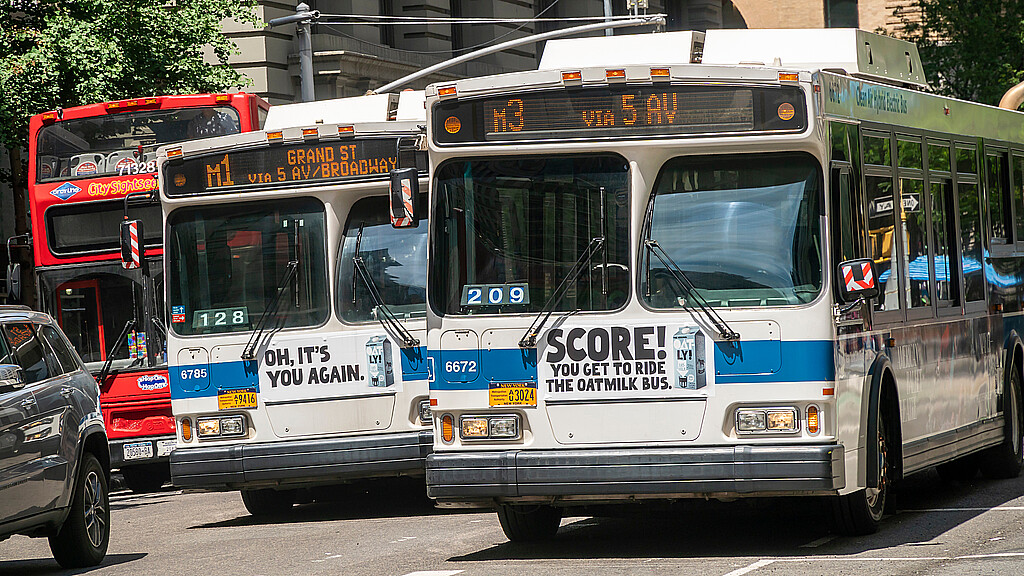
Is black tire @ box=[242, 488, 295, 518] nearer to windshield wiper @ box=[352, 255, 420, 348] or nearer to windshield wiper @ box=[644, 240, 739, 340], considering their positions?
windshield wiper @ box=[352, 255, 420, 348]

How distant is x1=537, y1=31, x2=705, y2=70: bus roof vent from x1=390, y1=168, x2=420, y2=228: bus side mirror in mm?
1473

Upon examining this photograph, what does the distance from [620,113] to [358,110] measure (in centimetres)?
511

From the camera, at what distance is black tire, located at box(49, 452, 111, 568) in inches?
430

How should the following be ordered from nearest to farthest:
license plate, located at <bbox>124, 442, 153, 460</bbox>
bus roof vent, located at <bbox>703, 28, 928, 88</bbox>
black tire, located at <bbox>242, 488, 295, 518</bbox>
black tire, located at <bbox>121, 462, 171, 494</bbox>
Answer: bus roof vent, located at <bbox>703, 28, 928, 88</bbox> → black tire, located at <bbox>242, 488, 295, 518</bbox> → license plate, located at <bbox>124, 442, 153, 460</bbox> → black tire, located at <bbox>121, 462, 171, 494</bbox>

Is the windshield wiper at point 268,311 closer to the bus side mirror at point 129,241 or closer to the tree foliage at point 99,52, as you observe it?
the bus side mirror at point 129,241

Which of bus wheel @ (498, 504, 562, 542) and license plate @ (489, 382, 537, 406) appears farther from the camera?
bus wheel @ (498, 504, 562, 542)

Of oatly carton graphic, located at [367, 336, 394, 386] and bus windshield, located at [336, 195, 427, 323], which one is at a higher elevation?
bus windshield, located at [336, 195, 427, 323]

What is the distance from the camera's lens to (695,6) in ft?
178

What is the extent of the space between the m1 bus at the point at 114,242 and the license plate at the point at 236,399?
4.22 metres

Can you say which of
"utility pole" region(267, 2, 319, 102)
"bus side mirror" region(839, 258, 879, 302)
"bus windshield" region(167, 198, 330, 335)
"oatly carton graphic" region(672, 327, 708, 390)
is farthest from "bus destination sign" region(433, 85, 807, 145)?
"utility pole" region(267, 2, 319, 102)

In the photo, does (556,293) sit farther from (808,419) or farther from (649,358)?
(808,419)

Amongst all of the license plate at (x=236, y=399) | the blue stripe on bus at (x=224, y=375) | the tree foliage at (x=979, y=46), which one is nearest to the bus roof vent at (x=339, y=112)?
the blue stripe on bus at (x=224, y=375)

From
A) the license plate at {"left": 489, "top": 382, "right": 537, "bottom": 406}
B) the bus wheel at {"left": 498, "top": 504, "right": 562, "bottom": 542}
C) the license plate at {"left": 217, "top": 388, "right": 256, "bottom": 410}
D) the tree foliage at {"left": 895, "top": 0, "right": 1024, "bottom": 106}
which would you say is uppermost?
the tree foliage at {"left": 895, "top": 0, "right": 1024, "bottom": 106}

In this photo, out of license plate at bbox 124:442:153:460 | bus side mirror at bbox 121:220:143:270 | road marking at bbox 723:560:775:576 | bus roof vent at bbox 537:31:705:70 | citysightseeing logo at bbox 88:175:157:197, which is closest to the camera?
road marking at bbox 723:560:775:576
